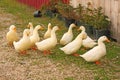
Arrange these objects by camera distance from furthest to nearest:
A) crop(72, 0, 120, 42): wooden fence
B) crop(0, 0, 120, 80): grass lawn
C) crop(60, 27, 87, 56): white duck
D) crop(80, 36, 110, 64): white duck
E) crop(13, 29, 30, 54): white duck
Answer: crop(72, 0, 120, 42): wooden fence → crop(13, 29, 30, 54): white duck → crop(60, 27, 87, 56): white duck → crop(80, 36, 110, 64): white duck → crop(0, 0, 120, 80): grass lawn

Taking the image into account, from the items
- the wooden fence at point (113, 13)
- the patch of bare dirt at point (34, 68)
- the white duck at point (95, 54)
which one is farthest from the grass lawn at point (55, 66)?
the wooden fence at point (113, 13)

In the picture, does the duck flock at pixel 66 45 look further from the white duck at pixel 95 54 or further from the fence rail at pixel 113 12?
the fence rail at pixel 113 12

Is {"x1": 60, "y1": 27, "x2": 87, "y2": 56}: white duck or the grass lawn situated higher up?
{"x1": 60, "y1": 27, "x2": 87, "y2": 56}: white duck

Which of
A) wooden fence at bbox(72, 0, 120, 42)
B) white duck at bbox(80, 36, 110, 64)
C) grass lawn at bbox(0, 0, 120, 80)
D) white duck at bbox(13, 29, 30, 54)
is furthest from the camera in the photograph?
wooden fence at bbox(72, 0, 120, 42)

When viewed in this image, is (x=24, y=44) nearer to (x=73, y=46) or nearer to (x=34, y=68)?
(x=34, y=68)

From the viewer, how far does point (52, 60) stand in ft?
27.3

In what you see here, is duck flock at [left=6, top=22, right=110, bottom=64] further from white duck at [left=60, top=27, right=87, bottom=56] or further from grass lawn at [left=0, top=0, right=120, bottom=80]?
grass lawn at [left=0, top=0, right=120, bottom=80]

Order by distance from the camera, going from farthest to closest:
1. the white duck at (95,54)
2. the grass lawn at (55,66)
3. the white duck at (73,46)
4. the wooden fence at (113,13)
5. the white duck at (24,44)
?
1. the wooden fence at (113,13)
2. the white duck at (24,44)
3. the white duck at (73,46)
4. the white duck at (95,54)
5. the grass lawn at (55,66)

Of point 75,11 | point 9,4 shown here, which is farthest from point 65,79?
point 9,4

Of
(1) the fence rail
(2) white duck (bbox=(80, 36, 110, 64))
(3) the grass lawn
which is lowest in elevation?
(3) the grass lawn

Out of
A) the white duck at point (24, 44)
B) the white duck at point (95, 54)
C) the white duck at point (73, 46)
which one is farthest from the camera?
the white duck at point (24, 44)

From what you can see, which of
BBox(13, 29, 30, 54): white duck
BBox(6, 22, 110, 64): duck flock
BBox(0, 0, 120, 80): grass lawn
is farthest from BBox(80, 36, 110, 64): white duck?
BBox(13, 29, 30, 54): white duck

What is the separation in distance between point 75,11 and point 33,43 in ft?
9.61

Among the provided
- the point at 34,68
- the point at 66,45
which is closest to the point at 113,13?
the point at 66,45
